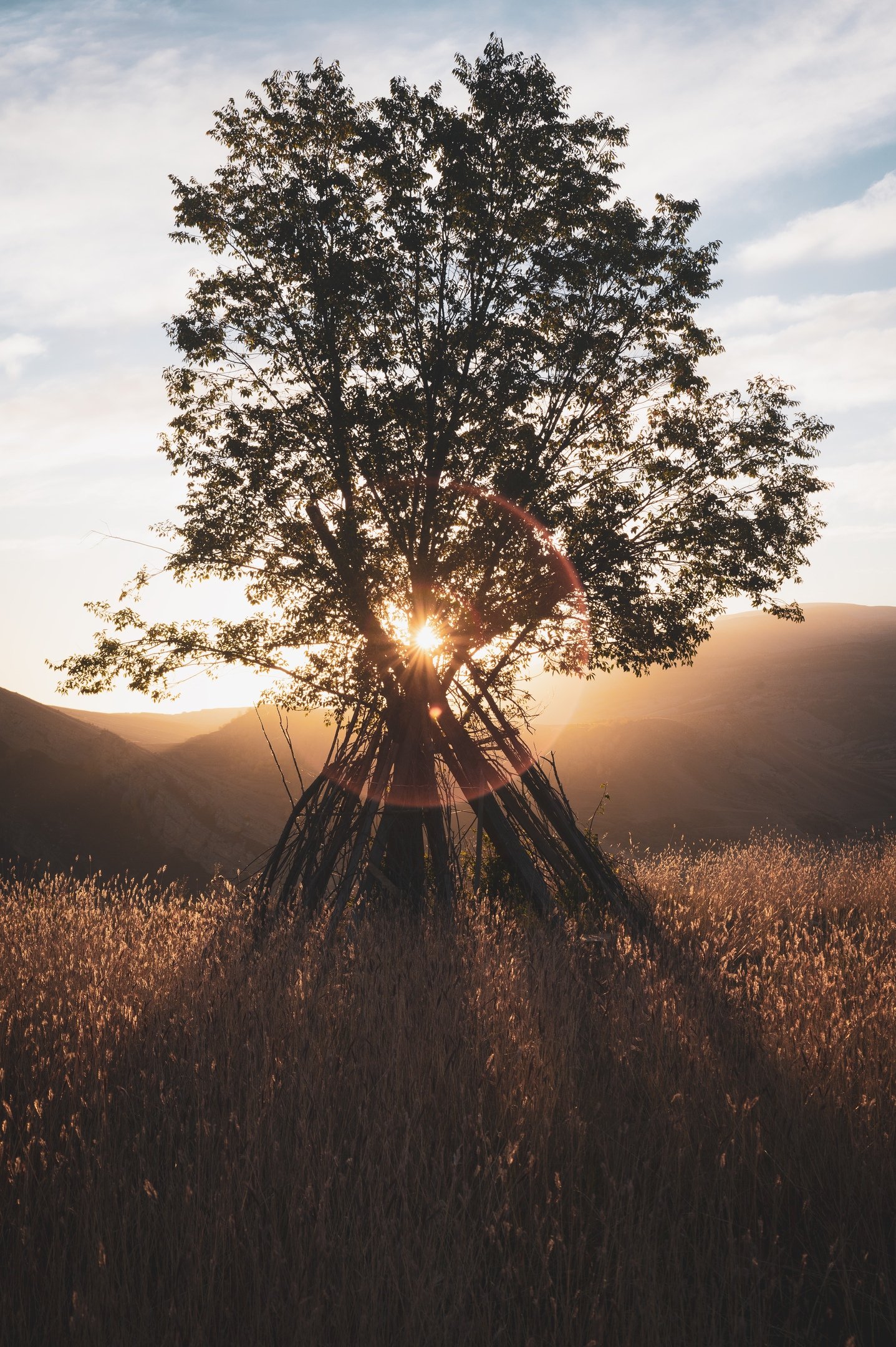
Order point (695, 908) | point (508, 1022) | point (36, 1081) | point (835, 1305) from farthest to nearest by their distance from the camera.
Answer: point (695, 908) → point (508, 1022) → point (36, 1081) → point (835, 1305)

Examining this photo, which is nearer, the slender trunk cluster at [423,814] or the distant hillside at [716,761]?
the slender trunk cluster at [423,814]

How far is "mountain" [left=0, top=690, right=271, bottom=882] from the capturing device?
84.9 feet

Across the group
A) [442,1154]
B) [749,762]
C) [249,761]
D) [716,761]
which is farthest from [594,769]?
[442,1154]

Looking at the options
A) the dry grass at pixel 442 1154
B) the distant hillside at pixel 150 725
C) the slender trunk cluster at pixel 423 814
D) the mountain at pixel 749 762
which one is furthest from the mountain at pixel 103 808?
the distant hillside at pixel 150 725

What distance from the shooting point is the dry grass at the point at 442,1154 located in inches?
87.4

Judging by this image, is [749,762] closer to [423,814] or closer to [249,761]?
[249,761]

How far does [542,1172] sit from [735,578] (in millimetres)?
7937

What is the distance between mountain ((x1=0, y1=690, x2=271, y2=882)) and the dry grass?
2287cm

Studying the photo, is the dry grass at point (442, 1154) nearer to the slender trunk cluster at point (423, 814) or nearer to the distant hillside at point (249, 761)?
the slender trunk cluster at point (423, 814)

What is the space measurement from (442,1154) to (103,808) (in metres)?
28.2

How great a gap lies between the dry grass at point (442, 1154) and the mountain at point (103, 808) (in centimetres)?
2287

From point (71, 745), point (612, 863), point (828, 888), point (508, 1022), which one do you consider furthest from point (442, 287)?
point (71, 745)

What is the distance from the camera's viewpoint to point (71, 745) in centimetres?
2994

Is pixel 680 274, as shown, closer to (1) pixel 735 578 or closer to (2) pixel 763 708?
(1) pixel 735 578
